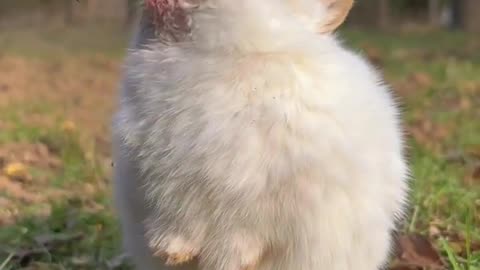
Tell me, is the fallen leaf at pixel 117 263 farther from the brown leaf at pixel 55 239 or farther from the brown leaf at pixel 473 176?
the brown leaf at pixel 473 176

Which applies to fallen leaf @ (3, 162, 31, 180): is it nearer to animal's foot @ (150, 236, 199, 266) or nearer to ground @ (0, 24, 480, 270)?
ground @ (0, 24, 480, 270)

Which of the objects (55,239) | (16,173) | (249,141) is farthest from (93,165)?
(249,141)

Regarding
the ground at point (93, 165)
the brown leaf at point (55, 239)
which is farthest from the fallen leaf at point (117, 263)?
the brown leaf at point (55, 239)

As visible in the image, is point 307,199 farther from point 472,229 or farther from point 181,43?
point 472,229

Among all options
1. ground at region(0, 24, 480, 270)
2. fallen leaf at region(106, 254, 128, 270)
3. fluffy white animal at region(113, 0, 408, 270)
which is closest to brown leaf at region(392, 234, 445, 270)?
ground at region(0, 24, 480, 270)

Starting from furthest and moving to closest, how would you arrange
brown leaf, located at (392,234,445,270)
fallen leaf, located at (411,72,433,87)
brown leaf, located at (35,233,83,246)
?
fallen leaf, located at (411,72,433,87) < brown leaf, located at (35,233,83,246) < brown leaf, located at (392,234,445,270)
